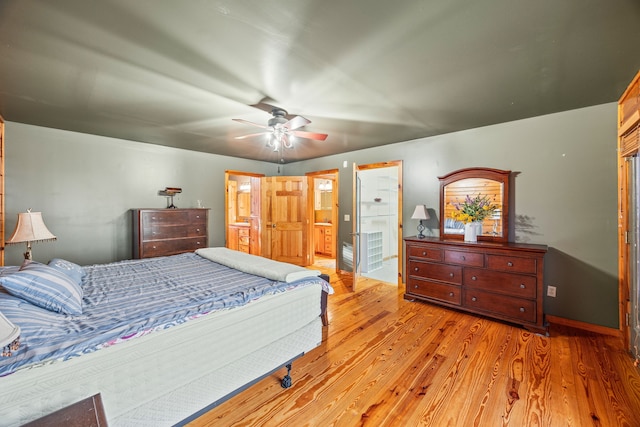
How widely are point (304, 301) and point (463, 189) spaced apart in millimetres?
2758

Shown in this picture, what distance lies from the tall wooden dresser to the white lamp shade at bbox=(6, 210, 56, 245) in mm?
1176

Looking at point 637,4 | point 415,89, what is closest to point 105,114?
point 415,89

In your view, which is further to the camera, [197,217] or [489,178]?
[197,217]

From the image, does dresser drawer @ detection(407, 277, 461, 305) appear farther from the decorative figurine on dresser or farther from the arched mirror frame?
the arched mirror frame

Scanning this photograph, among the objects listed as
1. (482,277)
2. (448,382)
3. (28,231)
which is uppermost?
(28,231)

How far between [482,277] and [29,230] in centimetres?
480

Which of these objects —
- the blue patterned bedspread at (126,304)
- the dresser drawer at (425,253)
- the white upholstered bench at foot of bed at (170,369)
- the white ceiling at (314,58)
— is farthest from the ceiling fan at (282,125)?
the dresser drawer at (425,253)

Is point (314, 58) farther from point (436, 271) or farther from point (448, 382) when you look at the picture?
point (436, 271)

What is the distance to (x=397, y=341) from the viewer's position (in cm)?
257

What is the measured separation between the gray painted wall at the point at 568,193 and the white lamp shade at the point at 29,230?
4999mm

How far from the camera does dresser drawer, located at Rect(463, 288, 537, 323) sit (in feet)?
8.99

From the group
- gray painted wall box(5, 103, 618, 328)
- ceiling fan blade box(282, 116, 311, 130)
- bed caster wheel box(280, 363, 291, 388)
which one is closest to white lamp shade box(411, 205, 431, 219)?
gray painted wall box(5, 103, 618, 328)

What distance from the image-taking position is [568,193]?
290cm

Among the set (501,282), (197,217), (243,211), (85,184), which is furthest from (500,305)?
(243,211)
